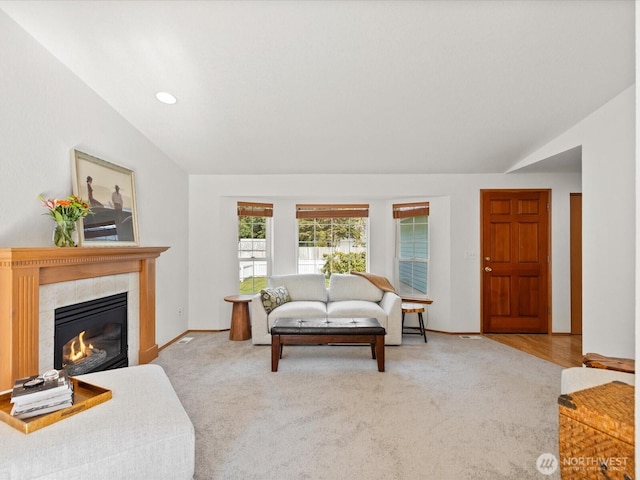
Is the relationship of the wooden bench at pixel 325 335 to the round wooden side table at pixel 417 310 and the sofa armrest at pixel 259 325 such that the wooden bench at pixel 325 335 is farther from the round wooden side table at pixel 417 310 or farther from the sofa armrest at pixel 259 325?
the round wooden side table at pixel 417 310

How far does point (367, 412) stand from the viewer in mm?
2389

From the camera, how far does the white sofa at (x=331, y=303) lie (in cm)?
400

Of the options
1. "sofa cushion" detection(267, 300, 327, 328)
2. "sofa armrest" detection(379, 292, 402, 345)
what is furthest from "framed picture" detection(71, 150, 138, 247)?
"sofa armrest" detection(379, 292, 402, 345)

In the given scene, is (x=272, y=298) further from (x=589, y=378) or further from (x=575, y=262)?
(x=575, y=262)

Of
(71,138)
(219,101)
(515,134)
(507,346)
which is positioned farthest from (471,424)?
(71,138)

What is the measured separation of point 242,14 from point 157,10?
1.68ft

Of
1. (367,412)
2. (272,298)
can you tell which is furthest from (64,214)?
(367,412)

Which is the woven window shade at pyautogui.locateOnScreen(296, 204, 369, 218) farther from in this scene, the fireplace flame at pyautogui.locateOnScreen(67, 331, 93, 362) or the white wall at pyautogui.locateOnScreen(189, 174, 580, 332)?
the fireplace flame at pyautogui.locateOnScreen(67, 331, 93, 362)

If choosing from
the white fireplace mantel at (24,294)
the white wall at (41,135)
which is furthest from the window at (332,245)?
the white fireplace mantel at (24,294)

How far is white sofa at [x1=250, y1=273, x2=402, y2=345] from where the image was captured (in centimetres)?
400

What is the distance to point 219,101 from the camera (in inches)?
118

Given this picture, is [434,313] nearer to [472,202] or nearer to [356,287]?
[356,287]

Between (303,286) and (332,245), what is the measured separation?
101cm

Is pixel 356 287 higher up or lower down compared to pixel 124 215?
lower down
